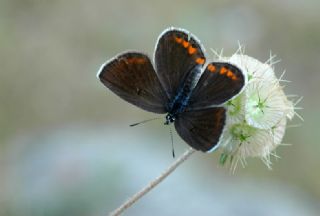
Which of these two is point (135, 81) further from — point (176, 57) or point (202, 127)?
point (202, 127)

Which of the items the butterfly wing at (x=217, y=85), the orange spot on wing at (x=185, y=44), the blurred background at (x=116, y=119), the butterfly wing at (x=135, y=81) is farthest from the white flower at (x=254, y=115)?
the blurred background at (x=116, y=119)

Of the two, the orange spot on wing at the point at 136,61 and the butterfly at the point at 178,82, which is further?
the orange spot on wing at the point at 136,61

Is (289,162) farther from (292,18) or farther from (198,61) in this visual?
(198,61)

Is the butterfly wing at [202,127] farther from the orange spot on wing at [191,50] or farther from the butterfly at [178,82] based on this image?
the orange spot on wing at [191,50]

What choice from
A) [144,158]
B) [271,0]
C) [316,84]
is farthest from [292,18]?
[144,158]

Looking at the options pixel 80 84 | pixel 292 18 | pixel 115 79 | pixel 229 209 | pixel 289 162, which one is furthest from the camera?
pixel 292 18

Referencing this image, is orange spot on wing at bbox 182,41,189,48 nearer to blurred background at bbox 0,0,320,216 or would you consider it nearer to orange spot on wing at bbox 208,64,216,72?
orange spot on wing at bbox 208,64,216,72

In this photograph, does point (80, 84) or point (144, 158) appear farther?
point (80, 84)
